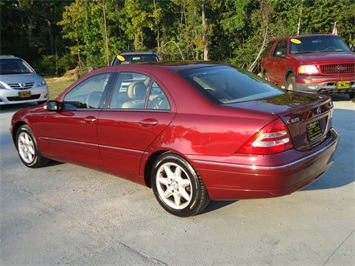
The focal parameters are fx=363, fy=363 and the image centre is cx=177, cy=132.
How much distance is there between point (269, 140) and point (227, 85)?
0.97 m

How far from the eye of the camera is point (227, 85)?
377 centimetres

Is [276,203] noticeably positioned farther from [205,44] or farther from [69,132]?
[205,44]

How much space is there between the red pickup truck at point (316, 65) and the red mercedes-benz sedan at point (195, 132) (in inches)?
191

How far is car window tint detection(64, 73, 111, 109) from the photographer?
4297mm

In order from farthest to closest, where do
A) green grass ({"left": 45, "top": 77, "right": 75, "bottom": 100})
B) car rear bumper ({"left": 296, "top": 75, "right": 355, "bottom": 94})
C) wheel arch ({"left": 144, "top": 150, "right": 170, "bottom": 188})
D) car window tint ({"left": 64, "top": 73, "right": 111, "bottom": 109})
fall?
1. green grass ({"left": 45, "top": 77, "right": 75, "bottom": 100})
2. car rear bumper ({"left": 296, "top": 75, "right": 355, "bottom": 94})
3. car window tint ({"left": 64, "top": 73, "right": 111, "bottom": 109})
4. wheel arch ({"left": 144, "top": 150, "right": 170, "bottom": 188})

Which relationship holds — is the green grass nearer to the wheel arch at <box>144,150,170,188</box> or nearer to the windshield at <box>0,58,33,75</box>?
the windshield at <box>0,58,33,75</box>

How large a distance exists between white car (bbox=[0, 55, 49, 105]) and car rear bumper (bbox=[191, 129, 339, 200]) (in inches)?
350

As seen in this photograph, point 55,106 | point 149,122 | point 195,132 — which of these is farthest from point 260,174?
→ point 55,106

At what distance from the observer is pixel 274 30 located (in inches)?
757

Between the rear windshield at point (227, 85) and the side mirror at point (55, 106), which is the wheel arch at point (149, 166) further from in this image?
the side mirror at point (55, 106)

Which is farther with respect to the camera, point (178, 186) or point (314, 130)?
point (178, 186)

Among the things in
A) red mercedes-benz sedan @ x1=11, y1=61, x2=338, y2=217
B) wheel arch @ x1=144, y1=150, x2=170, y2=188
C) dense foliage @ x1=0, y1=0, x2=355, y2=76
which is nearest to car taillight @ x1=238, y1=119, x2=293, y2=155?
red mercedes-benz sedan @ x1=11, y1=61, x2=338, y2=217

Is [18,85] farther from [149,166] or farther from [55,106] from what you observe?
[149,166]

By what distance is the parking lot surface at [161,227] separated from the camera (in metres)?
2.88
